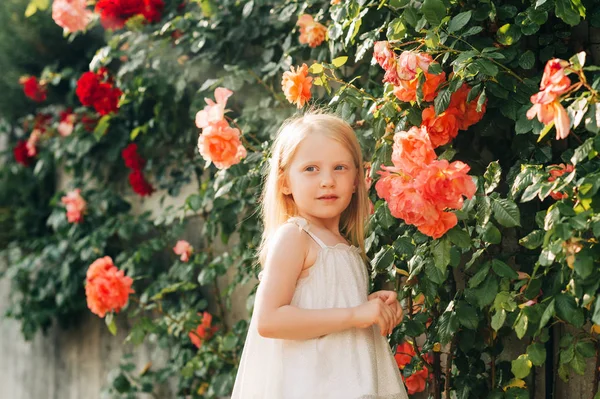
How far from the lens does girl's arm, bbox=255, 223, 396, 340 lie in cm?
204

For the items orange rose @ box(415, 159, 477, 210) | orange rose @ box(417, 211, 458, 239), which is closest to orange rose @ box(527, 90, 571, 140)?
orange rose @ box(415, 159, 477, 210)

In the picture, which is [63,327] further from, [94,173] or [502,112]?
[502,112]

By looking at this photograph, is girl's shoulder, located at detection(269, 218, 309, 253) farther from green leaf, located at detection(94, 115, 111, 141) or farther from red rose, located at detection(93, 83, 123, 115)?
green leaf, located at detection(94, 115, 111, 141)

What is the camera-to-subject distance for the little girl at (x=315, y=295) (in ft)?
6.72

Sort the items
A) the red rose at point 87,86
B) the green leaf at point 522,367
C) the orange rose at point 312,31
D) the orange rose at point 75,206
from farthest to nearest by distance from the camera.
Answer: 1. the orange rose at point 75,206
2. the red rose at point 87,86
3. the orange rose at point 312,31
4. the green leaf at point 522,367

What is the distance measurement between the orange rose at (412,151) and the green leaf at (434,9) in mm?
371

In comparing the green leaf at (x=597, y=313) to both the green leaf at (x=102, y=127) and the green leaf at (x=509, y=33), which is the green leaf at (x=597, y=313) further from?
the green leaf at (x=102, y=127)

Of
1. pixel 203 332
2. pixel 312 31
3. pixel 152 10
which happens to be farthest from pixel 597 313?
pixel 152 10

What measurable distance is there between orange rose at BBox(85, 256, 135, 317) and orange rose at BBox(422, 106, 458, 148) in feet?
5.58

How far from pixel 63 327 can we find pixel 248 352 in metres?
2.99

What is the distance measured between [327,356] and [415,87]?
75 cm

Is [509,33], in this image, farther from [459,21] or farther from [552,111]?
[552,111]

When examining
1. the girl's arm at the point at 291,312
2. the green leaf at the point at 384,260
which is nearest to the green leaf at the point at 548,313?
the girl's arm at the point at 291,312

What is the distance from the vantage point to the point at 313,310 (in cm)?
206
